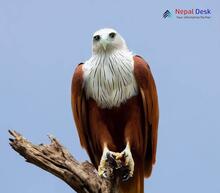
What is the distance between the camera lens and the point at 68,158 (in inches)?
223

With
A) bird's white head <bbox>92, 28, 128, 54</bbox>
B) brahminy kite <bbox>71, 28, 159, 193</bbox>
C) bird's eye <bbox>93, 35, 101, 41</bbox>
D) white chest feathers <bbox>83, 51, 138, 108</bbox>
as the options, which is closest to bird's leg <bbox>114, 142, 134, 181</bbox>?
brahminy kite <bbox>71, 28, 159, 193</bbox>

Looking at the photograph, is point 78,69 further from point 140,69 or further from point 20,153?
point 20,153

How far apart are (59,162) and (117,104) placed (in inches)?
52.4

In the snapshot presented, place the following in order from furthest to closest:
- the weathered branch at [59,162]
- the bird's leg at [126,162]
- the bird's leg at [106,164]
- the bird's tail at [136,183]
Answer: the bird's tail at [136,183]
the bird's leg at [126,162]
the bird's leg at [106,164]
the weathered branch at [59,162]

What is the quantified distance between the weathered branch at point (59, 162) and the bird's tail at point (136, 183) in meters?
1.06

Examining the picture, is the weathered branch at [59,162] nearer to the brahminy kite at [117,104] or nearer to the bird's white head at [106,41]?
the brahminy kite at [117,104]

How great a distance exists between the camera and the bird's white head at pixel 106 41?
6.48m

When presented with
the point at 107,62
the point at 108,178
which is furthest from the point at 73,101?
the point at 108,178

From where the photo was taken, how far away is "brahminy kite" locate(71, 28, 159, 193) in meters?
6.57

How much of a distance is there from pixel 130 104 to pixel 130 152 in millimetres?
600

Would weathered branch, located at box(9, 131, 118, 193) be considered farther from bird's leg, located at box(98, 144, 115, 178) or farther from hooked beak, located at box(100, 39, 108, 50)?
hooked beak, located at box(100, 39, 108, 50)

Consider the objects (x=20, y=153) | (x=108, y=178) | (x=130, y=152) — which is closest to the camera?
(x=20, y=153)

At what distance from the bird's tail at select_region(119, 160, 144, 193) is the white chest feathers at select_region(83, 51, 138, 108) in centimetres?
90

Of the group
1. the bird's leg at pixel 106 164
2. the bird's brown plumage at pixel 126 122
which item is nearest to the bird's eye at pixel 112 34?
the bird's brown plumage at pixel 126 122
